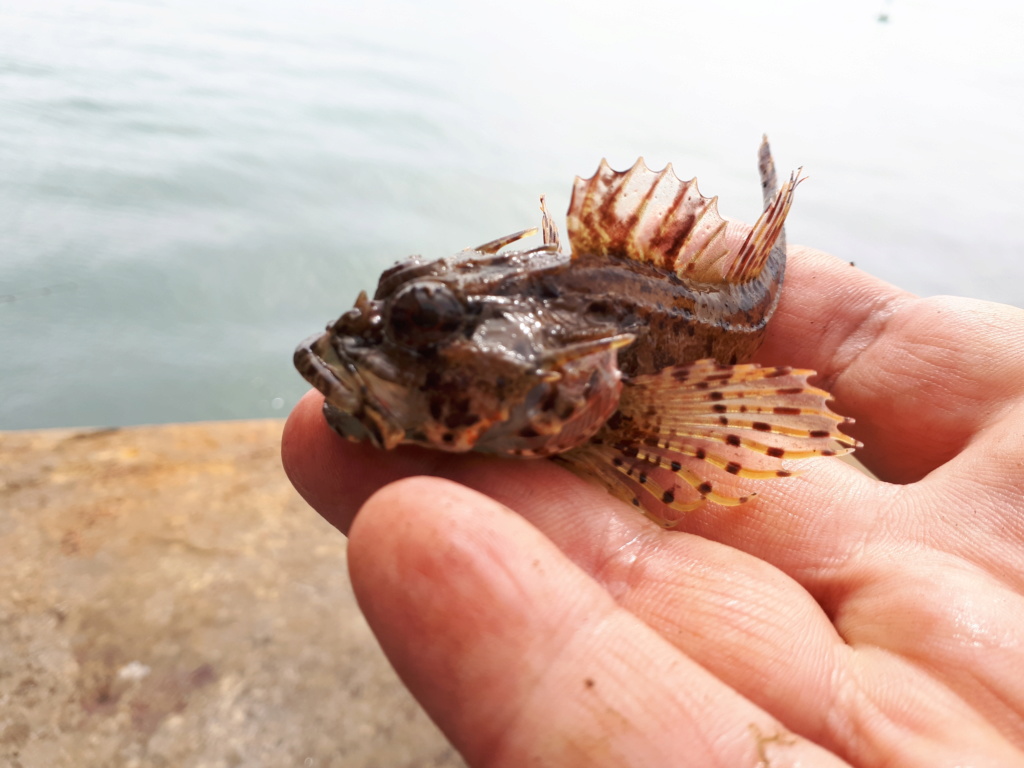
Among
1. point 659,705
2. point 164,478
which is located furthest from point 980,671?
point 164,478

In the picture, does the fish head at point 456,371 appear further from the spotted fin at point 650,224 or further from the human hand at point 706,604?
the spotted fin at point 650,224

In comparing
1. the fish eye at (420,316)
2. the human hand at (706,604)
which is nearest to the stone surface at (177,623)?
the human hand at (706,604)

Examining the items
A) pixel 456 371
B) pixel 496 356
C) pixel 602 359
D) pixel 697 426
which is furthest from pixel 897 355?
pixel 456 371

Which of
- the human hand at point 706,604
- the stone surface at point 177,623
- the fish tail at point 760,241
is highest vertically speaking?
the fish tail at point 760,241

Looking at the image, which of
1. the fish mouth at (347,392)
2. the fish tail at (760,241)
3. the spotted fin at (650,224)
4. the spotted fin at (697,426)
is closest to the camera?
the fish mouth at (347,392)

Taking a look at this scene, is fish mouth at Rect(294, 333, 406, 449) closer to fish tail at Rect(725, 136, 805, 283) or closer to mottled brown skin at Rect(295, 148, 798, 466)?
mottled brown skin at Rect(295, 148, 798, 466)

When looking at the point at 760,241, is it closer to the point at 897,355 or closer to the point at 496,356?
the point at 897,355

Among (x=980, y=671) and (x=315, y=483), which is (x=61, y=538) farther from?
(x=980, y=671)
